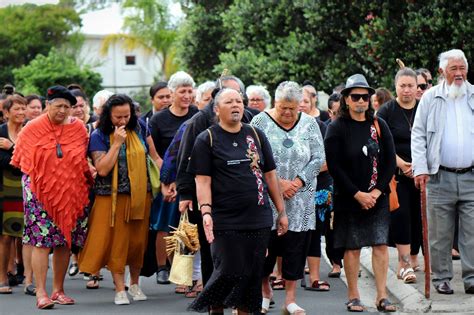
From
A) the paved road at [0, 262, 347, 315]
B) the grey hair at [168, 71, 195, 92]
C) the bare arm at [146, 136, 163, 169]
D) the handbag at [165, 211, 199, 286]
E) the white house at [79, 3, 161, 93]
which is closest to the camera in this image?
the handbag at [165, 211, 199, 286]

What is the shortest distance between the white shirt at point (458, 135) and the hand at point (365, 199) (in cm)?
101

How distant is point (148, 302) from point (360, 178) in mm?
2642

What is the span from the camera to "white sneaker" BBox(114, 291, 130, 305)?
11.4 metres

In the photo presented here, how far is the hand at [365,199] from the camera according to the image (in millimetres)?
10305

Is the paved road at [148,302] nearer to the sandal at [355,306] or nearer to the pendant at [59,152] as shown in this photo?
the sandal at [355,306]

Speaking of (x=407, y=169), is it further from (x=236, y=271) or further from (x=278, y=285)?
(x=236, y=271)

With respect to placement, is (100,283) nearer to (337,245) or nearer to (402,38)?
(337,245)

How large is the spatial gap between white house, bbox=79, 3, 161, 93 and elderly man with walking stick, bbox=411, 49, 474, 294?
72132 mm

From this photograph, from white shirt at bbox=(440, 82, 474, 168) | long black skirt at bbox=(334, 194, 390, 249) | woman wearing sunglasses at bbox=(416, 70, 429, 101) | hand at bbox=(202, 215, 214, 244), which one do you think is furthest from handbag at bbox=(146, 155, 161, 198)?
woman wearing sunglasses at bbox=(416, 70, 429, 101)

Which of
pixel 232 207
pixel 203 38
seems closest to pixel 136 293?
pixel 232 207

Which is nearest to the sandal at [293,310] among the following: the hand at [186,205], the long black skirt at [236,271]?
the long black skirt at [236,271]

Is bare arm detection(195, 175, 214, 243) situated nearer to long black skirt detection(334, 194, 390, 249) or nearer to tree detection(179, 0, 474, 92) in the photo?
long black skirt detection(334, 194, 390, 249)

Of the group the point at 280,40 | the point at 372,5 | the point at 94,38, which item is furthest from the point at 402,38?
the point at 94,38

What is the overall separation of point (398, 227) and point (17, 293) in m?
4.14
